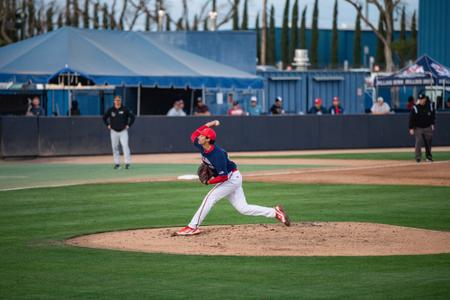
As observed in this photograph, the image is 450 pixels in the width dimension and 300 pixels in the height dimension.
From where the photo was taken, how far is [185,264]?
11.5 m

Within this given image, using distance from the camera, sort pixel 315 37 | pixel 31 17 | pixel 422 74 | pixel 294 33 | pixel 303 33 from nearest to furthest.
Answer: pixel 422 74 → pixel 31 17 → pixel 315 37 → pixel 303 33 → pixel 294 33

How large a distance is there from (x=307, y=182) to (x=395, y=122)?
1689 centimetres

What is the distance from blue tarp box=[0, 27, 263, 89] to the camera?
34.8 m

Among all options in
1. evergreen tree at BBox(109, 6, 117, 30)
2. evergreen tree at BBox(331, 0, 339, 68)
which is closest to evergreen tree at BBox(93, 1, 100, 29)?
evergreen tree at BBox(109, 6, 117, 30)

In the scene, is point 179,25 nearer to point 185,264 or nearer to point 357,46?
point 357,46

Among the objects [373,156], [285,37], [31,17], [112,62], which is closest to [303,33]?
[285,37]

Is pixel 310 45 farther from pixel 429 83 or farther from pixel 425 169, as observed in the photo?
pixel 425 169

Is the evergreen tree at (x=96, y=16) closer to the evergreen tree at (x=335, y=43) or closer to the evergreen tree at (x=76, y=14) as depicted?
the evergreen tree at (x=76, y=14)

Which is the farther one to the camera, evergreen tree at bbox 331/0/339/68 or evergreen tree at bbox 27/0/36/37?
evergreen tree at bbox 331/0/339/68

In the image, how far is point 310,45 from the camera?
90750mm

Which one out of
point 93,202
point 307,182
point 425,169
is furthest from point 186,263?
point 425,169

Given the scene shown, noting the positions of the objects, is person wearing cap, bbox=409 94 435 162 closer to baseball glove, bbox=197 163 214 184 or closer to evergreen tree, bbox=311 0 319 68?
baseball glove, bbox=197 163 214 184

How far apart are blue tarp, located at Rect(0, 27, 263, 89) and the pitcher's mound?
2030cm

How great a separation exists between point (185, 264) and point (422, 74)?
32.3m
